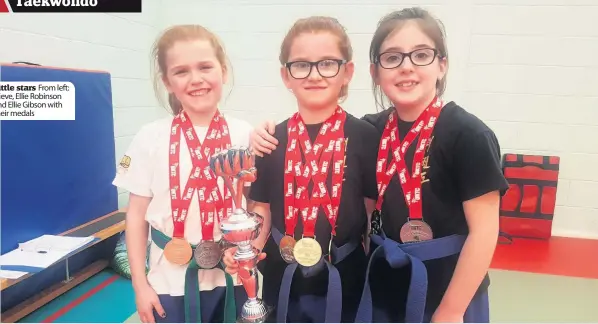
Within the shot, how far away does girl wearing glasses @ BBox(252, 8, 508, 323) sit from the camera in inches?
45.6

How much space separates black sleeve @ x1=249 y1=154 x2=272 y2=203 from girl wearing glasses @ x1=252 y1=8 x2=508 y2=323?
5 centimetres

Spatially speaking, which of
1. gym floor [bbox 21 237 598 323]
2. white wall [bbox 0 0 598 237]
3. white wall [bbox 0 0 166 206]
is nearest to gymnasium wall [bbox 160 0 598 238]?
Result: white wall [bbox 0 0 598 237]

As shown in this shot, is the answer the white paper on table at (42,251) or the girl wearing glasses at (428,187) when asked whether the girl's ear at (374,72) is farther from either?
the white paper on table at (42,251)

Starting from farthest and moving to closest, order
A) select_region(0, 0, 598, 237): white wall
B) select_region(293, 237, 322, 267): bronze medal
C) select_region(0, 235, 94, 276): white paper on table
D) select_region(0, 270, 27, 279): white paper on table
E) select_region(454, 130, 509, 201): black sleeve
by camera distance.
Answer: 1. select_region(0, 235, 94, 276): white paper on table
2. select_region(0, 270, 27, 279): white paper on table
3. select_region(0, 0, 598, 237): white wall
4. select_region(293, 237, 322, 267): bronze medal
5. select_region(454, 130, 509, 201): black sleeve

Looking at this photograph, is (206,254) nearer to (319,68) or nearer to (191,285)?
(191,285)

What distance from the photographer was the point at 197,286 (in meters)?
1.28

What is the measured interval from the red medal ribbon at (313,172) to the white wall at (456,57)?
1.51 ft

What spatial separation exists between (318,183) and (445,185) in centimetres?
37

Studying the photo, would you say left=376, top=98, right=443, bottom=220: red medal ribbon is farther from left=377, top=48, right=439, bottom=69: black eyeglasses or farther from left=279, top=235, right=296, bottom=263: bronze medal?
left=279, top=235, right=296, bottom=263: bronze medal

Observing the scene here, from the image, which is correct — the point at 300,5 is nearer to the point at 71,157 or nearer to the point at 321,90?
the point at 321,90

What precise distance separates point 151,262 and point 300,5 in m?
1.35

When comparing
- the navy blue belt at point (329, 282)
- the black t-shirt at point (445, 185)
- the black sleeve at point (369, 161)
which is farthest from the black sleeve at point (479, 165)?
the navy blue belt at point (329, 282)

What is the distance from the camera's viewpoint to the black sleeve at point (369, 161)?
128cm

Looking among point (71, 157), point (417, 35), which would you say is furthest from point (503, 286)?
point (71, 157)
